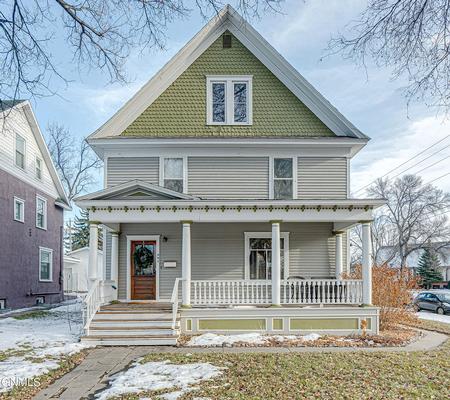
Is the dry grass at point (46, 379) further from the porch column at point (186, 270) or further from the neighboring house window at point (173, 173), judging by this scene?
the neighboring house window at point (173, 173)

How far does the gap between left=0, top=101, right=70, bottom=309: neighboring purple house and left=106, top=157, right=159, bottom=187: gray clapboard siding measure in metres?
4.57

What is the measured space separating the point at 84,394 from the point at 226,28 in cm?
1161

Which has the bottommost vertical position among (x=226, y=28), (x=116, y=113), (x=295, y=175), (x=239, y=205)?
A: (x=239, y=205)

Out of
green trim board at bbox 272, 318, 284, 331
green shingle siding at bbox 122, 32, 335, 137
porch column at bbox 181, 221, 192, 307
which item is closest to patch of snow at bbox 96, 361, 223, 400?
porch column at bbox 181, 221, 192, 307

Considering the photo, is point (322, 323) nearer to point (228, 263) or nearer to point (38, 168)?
point (228, 263)

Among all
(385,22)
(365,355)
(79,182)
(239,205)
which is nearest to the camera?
(385,22)

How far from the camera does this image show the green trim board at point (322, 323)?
36.1 ft

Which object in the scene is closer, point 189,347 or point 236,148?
point 189,347

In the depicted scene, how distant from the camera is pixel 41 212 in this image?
21.0m

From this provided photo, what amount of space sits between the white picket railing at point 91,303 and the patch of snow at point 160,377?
116 inches

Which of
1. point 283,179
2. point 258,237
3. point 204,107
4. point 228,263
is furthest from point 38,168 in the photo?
point 283,179

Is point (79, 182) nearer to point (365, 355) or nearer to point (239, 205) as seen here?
point (239, 205)

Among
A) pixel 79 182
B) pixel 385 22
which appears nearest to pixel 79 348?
pixel 385 22

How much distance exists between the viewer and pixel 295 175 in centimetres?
1362
